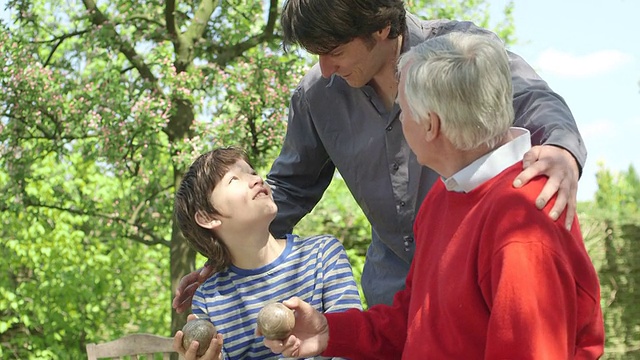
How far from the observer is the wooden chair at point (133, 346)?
3.84m

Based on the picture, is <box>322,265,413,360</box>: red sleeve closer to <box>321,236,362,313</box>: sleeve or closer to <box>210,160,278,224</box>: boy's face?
<box>321,236,362,313</box>: sleeve

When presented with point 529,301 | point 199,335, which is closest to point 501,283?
point 529,301

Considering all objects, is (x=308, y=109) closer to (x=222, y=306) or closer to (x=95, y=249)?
(x=222, y=306)

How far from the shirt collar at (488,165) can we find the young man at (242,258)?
0.88m

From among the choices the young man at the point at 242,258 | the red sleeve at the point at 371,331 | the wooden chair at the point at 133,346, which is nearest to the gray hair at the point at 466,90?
the red sleeve at the point at 371,331

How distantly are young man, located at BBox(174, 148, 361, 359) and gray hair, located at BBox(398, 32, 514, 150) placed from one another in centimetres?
96

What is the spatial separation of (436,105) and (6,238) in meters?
6.40

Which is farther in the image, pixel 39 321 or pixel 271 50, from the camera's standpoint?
pixel 39 321

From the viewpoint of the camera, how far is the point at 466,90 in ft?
6.06

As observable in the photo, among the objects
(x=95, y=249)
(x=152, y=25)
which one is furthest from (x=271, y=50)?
(x=95, y=249)

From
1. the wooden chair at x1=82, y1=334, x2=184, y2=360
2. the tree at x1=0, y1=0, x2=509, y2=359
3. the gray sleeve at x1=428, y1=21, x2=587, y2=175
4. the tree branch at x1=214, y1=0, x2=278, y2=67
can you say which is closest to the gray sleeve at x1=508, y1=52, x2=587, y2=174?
the gray sleeve at x1=428, y1=21, x2=587, y2=175

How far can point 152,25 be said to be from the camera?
7.12m

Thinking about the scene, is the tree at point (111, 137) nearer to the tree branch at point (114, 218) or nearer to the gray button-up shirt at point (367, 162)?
the tree branch at point (114, 218)

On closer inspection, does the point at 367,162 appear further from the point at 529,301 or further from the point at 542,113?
the point at 529,301
